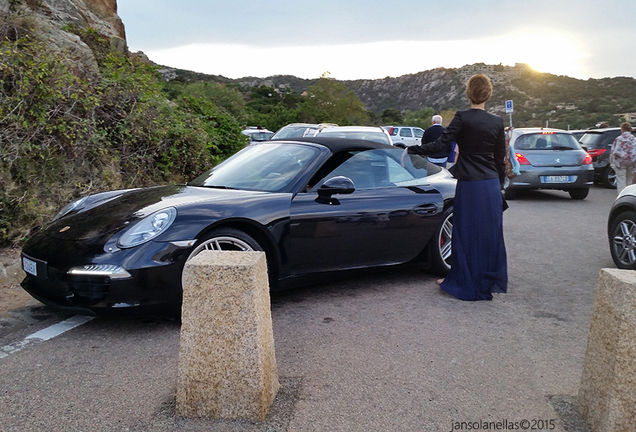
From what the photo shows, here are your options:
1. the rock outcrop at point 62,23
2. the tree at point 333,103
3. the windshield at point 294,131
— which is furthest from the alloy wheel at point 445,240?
the tree at point 333,103

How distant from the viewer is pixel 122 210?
15.0 ft

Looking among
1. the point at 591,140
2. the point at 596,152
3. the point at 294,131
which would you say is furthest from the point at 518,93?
the point at 294,131

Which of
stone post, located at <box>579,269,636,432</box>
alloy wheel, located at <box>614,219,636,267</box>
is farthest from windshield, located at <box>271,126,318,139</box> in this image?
stone post, located at <box>579,269,636,432</box>

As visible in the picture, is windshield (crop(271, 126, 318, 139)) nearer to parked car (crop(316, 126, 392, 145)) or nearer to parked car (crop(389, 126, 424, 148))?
parked car (crop(316, 126, 392, 145))

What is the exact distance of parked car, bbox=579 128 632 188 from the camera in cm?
1620

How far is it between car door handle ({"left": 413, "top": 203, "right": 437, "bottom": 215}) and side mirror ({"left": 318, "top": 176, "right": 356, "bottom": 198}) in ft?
2.96

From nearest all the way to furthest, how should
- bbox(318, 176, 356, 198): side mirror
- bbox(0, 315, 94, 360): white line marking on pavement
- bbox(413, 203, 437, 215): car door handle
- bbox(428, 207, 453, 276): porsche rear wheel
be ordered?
bbox(0, 315, 94, 360): white line marking on pavement < bbox(318, 176, 356, 198): side mirror < bbox(413, 203, 437, 215): car door handle < bbox(428, 207, 453, 276): porsche rear wheel

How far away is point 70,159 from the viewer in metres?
7.96

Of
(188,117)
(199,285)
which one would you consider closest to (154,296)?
(199,285)

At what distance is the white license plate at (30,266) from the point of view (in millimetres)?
→ 4297

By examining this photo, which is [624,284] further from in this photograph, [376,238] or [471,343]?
[376,238]

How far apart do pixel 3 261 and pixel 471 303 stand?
14.8 feet

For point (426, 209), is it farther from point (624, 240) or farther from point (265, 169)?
point (624, 240)

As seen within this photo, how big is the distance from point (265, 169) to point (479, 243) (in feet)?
6.68
